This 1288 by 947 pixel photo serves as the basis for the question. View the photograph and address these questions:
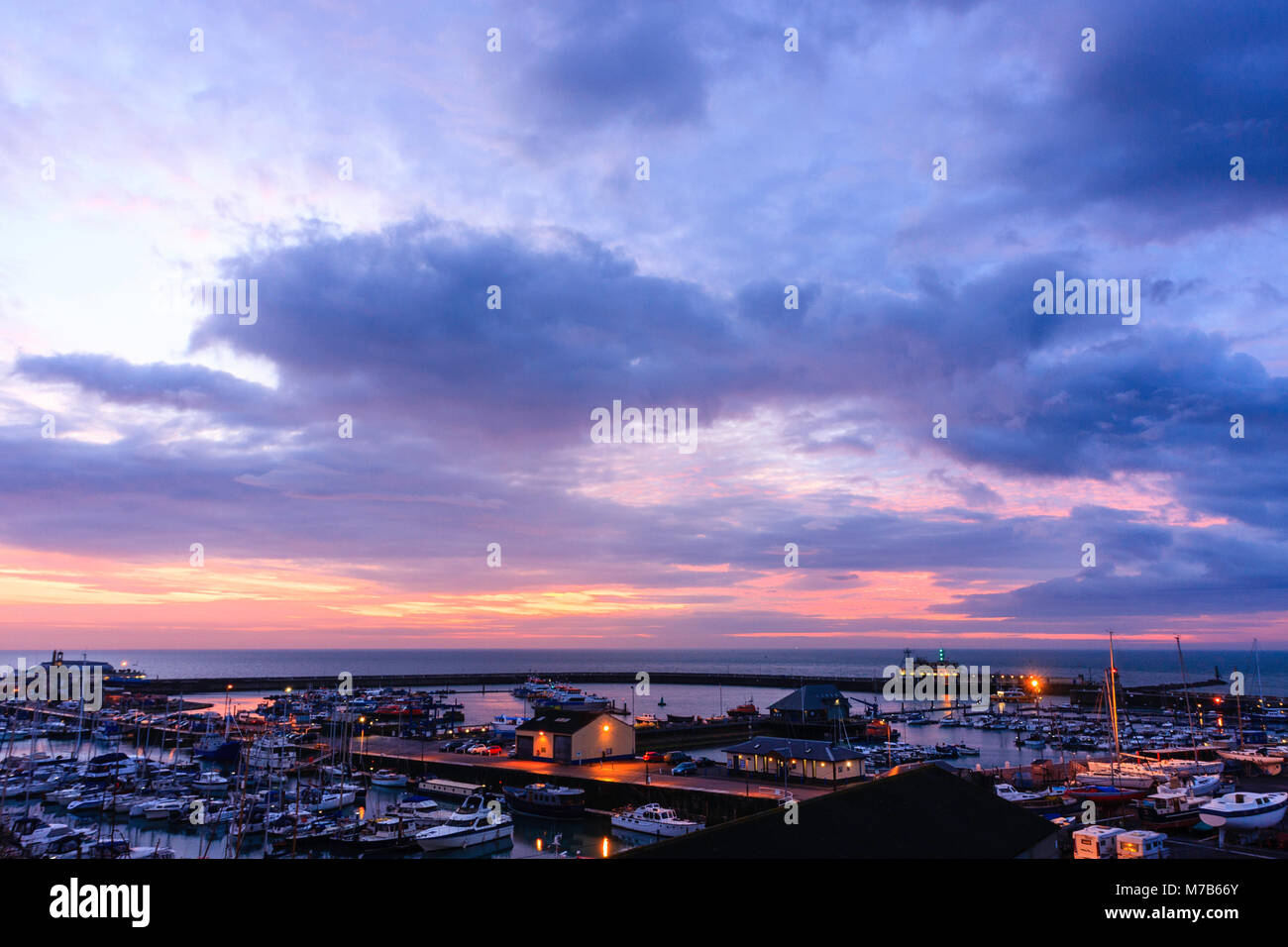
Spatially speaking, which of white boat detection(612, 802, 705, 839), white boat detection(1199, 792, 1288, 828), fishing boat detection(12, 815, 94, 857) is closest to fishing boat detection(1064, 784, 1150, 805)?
white boat detection(1199, 792, 1288, 828)

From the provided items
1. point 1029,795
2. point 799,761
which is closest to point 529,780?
point 799,761

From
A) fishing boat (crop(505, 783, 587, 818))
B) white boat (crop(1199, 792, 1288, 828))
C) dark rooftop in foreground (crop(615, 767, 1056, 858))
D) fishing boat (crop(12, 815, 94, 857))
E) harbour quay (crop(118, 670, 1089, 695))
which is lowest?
harbour quay (crop(118, 670, 1089, 695))

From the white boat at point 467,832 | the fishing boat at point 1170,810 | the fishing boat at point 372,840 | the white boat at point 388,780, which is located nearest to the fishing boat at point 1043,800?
the fishing boat at point 1170,810

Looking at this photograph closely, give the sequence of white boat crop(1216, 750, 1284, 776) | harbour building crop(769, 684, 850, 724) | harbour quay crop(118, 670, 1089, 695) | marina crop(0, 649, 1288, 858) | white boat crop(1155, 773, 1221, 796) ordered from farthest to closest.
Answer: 1. harbour quay crop(118, 670, 1089, 695)
2. harbour building crop(769, 684, 850, 724)
3. white boat crop(1216, 750, 1284, 776)
4. white boat crop(1155, 773, 1221, 796)
5. marina crop(0, 649, 1288, 858)

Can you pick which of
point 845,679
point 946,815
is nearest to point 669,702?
point 845,679

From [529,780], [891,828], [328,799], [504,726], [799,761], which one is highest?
[891,828]

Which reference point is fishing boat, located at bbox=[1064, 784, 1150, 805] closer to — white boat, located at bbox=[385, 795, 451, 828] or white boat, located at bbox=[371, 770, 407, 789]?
white boat, located at bbox=[385, 795, 451, 828]

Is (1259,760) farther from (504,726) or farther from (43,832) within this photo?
(43,832)
